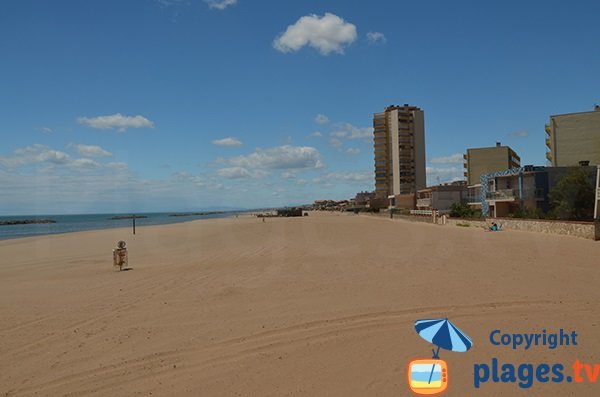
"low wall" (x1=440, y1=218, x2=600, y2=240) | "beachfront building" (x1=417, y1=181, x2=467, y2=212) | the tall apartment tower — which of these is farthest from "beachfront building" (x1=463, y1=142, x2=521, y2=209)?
"low wall" (x1=440, y1=218, x2=600, y2=240)

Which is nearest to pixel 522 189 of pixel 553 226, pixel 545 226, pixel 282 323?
pixel 545 226

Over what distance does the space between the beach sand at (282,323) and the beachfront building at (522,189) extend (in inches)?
830

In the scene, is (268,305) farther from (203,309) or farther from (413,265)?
(413,265)

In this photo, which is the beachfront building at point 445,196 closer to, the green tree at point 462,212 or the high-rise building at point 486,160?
the high-rise building at point 486,160

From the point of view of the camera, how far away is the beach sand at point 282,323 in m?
5.18

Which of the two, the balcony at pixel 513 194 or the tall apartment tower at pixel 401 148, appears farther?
the tall apartment tower at pixel 401 148

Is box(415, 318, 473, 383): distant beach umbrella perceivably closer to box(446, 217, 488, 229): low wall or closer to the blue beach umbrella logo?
the blue beach umbrella logo

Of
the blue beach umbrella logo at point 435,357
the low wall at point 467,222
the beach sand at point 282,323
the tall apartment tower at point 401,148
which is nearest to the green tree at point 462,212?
the low wall at point 467,222

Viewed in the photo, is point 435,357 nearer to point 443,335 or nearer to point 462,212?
point 443,335

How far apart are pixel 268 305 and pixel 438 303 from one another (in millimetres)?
3425

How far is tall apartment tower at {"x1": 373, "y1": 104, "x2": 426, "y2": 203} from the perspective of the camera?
98.5 meters

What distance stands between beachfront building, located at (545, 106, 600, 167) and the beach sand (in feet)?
118

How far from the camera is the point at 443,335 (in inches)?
255

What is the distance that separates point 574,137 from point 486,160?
23206 mm
